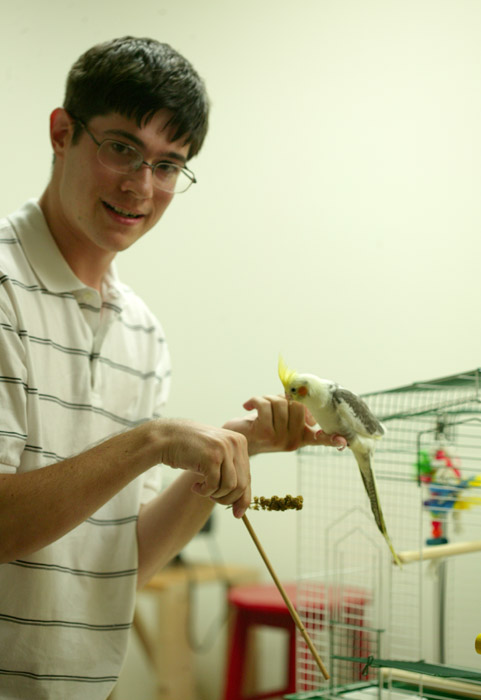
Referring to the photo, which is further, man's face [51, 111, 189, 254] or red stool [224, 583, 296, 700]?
red stool [224, 583, 296, 700]

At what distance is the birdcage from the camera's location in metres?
1.10

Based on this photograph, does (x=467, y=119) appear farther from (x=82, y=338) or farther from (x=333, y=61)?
(x=82, y=338)

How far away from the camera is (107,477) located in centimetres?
93

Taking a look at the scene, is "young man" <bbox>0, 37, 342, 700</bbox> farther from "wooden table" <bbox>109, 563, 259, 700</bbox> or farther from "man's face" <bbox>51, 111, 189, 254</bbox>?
"wooden table" <bbox>109, 563, 259, 700</bbox>

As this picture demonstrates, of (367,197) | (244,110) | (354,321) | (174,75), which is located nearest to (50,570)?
(174,75)

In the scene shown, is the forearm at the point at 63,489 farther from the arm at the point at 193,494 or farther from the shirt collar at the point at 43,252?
the shirt collar at the point at 43,252

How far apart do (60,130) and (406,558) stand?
0.88m

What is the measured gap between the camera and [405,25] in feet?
6.00

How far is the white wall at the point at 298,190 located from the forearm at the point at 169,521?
0.69 m

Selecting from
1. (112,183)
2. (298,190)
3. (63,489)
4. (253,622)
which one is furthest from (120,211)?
(253,622)

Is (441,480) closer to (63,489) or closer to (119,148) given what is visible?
(63,489)

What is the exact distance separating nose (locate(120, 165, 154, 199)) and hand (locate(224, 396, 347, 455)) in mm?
364

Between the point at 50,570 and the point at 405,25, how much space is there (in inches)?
59.9

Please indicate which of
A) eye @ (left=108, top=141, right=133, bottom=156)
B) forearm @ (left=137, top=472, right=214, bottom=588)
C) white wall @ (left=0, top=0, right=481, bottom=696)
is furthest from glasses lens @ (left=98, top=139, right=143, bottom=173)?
white wall @ (left=0, top=0, right=481, bottom=696)
